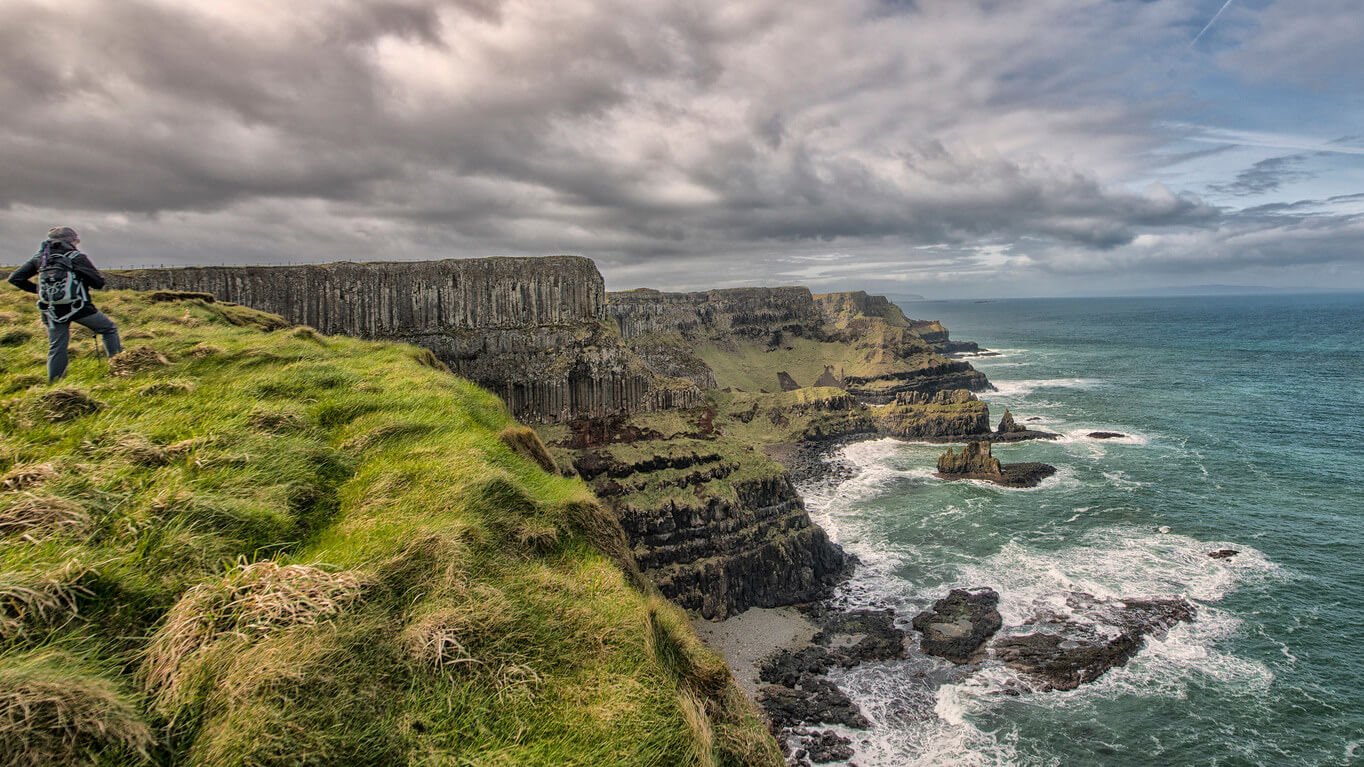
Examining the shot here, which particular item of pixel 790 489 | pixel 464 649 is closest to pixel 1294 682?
pixel 790 489

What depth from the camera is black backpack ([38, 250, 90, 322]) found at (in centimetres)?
1290

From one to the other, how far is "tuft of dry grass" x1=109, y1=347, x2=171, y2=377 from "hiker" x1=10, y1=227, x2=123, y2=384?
84 cm

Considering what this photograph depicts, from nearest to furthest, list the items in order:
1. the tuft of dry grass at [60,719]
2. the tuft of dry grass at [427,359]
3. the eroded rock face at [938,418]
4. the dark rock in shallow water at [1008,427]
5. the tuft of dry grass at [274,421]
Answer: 1. the tuft of dry grass at [60,719]
2. the tuft of dry grass at [274,421]
3. the tuft of dry grass at [427,359]
4. the dark rock in shallow water at [1008,427]
5. the eroded rock face at [938,418]

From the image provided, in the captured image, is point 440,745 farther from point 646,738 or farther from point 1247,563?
point 1247,563

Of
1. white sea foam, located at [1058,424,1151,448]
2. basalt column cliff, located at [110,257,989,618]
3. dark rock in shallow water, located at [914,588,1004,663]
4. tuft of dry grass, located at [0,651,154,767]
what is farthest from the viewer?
white sea foam, located at [1058,424,1151,448]

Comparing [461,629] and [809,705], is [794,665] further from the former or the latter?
[461,629]

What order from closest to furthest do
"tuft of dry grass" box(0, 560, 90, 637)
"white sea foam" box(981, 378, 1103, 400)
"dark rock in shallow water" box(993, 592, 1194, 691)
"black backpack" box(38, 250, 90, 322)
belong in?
"tuft of dry grass" box(0, 560, 90, 637) < "black backpack" box(38, 250, 90, 322) < "dark rock in shallow water" box(993, 592, 1194, 691) < "white sea foam" box(981, 378, 1103, 400)

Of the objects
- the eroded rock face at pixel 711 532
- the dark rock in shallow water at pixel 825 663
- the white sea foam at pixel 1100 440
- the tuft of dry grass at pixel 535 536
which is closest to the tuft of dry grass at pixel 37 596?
the tuft of dry grass at pixel 535 536

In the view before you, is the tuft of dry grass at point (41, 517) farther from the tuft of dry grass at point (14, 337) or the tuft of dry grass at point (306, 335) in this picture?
the tuft of dry grass at point (306, 335)

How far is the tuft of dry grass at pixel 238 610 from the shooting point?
593 cm

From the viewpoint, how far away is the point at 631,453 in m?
46.6

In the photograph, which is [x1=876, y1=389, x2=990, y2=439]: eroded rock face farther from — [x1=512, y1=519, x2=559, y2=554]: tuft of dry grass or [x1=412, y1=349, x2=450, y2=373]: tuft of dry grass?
[x1=512, y1=519, x2=559, y2=554]: tuft of dry grass

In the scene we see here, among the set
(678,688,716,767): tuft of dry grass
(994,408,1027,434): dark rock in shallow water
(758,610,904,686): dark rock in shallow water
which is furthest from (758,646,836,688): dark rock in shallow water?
(994,408,1027,434): dark rock in shallow water

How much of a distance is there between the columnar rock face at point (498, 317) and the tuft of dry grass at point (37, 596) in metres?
44.5
